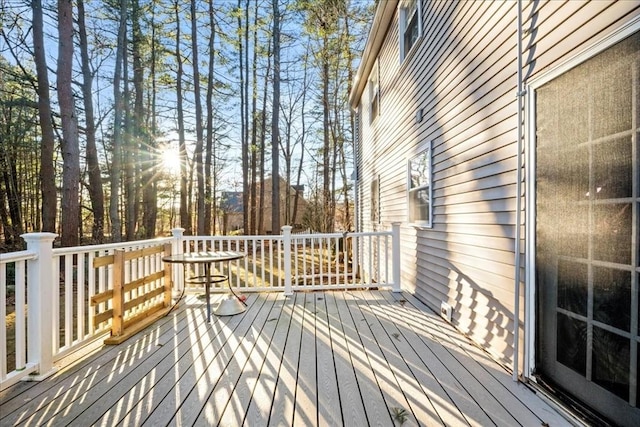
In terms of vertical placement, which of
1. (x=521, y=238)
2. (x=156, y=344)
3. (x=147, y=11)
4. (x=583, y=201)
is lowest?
(x=156, y=344)

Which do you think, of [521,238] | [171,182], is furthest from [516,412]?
[171,182]

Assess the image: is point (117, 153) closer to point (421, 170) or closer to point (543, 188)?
point (421, 170)

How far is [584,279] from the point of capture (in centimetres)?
162

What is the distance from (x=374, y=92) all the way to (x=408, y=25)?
8.05 ft

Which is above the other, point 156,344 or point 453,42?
point 453,42

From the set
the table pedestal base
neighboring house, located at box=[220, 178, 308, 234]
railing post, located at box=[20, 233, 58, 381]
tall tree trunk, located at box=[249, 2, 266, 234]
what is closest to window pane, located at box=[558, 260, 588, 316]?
the table pedestal base

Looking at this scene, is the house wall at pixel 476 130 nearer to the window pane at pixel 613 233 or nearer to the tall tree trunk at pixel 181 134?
the window pane at pixel 613 233

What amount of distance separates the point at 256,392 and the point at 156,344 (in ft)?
4.30

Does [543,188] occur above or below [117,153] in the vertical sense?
below

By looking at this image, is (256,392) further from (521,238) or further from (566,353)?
(521,238)

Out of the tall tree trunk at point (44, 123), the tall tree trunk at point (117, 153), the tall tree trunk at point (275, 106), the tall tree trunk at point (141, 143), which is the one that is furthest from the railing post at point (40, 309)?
the tall tree trunk at point (141, 143)

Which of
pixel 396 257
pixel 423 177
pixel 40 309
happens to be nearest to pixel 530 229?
pixel 423 177

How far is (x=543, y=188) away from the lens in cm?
189

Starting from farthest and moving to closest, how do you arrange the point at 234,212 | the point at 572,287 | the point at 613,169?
1. the point at 234,212
2. the point at 572,287
3. the point at 613,169
